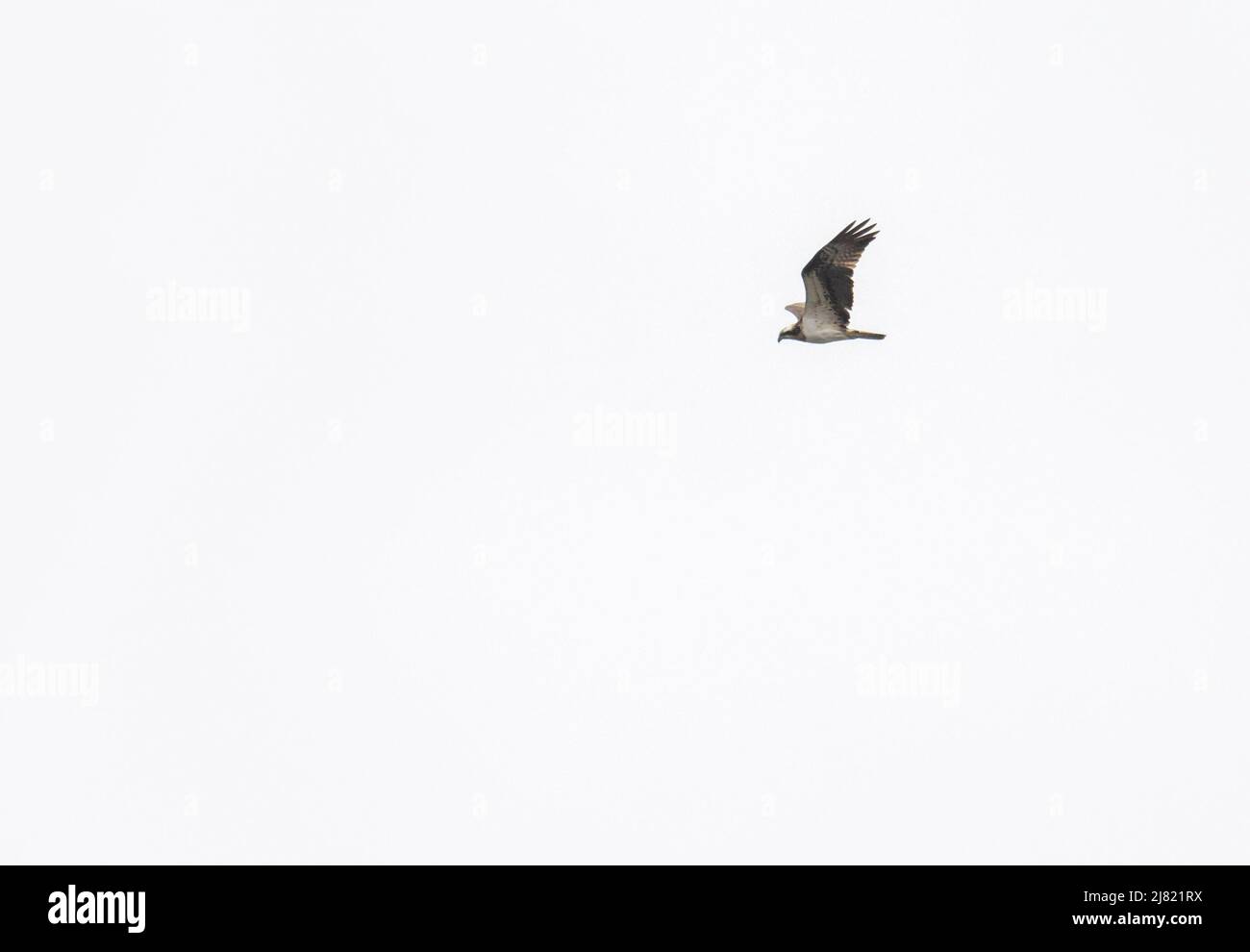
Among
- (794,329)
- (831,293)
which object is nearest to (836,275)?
(831,293)

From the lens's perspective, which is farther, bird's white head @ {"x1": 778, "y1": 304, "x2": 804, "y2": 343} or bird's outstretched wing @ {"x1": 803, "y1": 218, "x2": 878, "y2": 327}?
bird's white head @ {"x1": 778, "y1": 304, "x2": 804, "y2": 343}

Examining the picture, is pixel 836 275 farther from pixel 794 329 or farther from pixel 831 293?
pixel 794 329

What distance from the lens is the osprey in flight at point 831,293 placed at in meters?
43.4

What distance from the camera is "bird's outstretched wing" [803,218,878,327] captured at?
4334 centimetres

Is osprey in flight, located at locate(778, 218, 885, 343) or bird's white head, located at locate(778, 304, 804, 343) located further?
bird's white head, located at locate(778, 304, 804, 343)

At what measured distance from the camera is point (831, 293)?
145 feet

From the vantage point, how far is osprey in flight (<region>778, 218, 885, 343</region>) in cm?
4341

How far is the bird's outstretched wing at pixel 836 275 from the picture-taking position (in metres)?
43.3

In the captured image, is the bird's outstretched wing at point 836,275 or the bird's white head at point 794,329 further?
the bird's white head at point 794,329

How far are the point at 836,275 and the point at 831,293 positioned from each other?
0.51m
